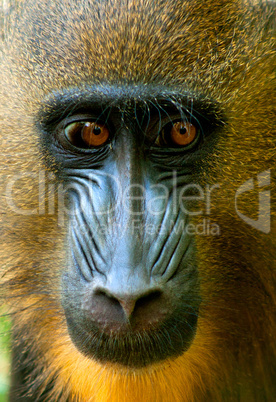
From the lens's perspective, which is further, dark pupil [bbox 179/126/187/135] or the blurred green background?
the blurred green background

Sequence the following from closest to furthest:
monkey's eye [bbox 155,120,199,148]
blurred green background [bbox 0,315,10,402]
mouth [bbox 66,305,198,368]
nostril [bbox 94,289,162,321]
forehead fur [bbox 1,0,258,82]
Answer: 1. nostril [bbox 94,289,162,321]
2. mouth [bbox 66,305,198,368]
3. forehead fur [bbox 1,0,258,82]
4. monkey's eye [bbox 155,120,199,148]
5. blurred green background [bbox 0,315,10,402]

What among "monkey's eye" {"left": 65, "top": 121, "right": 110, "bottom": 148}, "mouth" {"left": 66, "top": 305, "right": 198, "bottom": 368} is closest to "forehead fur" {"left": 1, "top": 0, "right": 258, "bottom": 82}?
"monkey's eye" {"left": 65, "top": 121, "right": 110, "bottom": 148}

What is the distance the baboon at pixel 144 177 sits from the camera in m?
2.79

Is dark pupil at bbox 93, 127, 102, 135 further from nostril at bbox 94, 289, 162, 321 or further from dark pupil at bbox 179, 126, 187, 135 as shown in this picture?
nostril at bbox 94, 289, 162, 321

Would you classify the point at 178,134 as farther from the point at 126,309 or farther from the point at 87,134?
the point at 126,309

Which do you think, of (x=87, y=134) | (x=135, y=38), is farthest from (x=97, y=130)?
(x=135, y=38)

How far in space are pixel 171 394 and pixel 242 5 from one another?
2402mm

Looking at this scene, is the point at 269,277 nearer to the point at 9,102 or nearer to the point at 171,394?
the point at 171,394

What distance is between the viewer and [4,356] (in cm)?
404

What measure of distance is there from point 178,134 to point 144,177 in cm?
35

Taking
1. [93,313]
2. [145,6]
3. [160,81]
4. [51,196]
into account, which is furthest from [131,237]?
[145,6]

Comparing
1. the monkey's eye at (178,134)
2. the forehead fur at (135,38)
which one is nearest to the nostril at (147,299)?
the monkey's eye at (178,134)

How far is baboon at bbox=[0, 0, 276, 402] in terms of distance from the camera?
2787 mm

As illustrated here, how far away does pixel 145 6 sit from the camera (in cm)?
302
